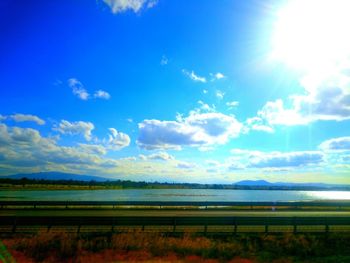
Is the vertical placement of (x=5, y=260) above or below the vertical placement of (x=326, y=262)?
above

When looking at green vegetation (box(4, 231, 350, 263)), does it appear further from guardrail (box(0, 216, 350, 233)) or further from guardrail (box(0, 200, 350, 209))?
guardrail (box(0, 200, 350, 209))

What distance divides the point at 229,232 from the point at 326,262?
668 cm

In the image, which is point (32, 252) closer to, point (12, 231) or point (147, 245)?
point (147, 245)

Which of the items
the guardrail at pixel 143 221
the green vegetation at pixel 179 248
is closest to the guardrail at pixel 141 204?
the guardrail at pixel 143 221

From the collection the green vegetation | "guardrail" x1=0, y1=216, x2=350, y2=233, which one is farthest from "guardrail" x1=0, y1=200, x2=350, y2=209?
the green vegetation

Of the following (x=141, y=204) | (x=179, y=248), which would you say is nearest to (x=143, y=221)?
(x=179, y=248)

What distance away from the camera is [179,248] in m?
14.4

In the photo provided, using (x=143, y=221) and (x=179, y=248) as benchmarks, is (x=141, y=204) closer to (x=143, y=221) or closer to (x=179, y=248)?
(x=143, y=221)

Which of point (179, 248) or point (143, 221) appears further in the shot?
point (143, 221)

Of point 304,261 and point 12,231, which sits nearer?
point 304,261

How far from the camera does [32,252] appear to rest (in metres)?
13.3

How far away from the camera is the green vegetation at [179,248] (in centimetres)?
1328

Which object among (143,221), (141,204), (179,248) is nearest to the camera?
(179,248)

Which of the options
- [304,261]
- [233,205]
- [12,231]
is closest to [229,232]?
[304,261]
